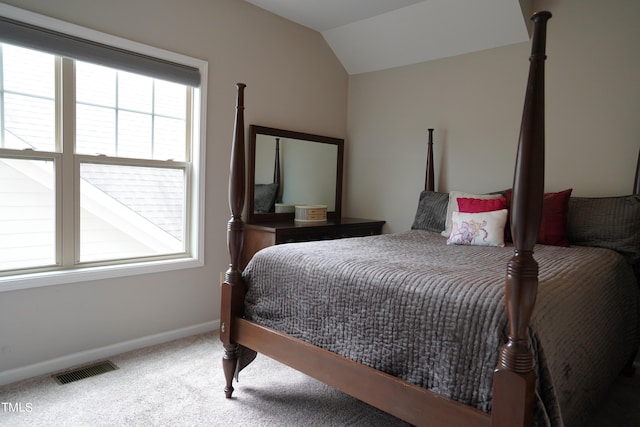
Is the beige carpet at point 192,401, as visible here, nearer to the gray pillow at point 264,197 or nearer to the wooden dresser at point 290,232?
the wooden dresser at point 290,232

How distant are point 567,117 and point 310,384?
99.3 inches

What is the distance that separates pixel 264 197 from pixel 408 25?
182cm

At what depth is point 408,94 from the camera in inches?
149

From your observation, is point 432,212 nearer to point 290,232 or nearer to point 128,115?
point 290,232

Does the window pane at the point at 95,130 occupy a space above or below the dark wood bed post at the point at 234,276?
above

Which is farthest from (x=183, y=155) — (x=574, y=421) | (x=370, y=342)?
(x=574, y=421)

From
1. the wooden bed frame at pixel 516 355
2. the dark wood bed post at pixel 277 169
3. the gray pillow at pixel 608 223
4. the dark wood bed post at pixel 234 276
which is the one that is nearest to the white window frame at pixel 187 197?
the dark wood bed post at pixel 277 169

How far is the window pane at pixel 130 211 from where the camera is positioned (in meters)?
2.62

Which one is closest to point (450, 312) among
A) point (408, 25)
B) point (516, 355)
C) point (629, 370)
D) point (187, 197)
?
point (516, 355)

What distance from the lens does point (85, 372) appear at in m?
2.41

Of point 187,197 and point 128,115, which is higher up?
point 128,115

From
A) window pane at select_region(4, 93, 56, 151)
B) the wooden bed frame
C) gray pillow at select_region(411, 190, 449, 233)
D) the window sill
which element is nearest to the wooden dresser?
the window sill

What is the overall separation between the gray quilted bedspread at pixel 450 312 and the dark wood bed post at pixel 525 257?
0.07m

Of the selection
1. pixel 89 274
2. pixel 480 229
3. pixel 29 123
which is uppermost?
pixel 29 123
